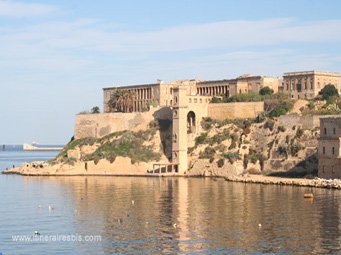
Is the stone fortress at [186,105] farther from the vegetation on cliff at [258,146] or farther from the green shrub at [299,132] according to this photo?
the green shrub at [299,132]

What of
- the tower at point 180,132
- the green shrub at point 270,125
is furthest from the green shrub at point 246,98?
the tower at point 180,132

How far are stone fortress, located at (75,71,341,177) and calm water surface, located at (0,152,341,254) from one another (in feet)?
42.1

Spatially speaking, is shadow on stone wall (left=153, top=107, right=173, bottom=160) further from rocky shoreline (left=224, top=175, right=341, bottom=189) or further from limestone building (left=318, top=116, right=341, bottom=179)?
limestone building (left=318, top=116, right=341, bottom=179)

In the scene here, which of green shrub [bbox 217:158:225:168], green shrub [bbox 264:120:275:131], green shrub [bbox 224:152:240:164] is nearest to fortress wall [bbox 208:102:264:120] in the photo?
green shrub [bbox 264:120:275:131]

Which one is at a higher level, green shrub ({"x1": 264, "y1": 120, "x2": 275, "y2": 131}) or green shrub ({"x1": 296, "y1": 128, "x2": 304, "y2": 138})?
green shrub ({"x1": 264, "y1": 120, "x2": 275, "y2": 131})

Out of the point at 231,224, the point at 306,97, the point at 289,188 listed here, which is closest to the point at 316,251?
the point at 231,224

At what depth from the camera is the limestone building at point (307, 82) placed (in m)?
91.3

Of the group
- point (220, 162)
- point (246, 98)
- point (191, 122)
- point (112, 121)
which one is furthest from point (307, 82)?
point (112, 121)

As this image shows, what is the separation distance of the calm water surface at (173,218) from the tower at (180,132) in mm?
11196

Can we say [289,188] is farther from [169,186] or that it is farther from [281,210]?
[281,210]

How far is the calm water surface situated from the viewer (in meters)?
38.4

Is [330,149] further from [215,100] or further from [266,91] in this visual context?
[215,100]

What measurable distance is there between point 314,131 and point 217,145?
11.8 m

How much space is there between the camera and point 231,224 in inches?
1774
